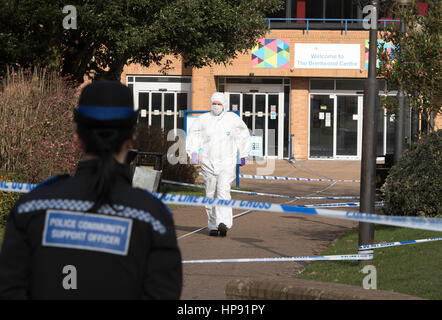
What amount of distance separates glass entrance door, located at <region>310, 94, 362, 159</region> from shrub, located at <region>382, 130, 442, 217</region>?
1939 centimetres

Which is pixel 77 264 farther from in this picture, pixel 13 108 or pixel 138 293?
pixel 13 108

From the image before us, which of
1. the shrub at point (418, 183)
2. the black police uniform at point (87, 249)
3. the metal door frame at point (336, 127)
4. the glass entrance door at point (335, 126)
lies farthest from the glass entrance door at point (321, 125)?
the black police uniform at point (87, 249)

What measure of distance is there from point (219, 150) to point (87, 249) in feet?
25.6

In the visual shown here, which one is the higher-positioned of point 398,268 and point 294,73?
point 294,73

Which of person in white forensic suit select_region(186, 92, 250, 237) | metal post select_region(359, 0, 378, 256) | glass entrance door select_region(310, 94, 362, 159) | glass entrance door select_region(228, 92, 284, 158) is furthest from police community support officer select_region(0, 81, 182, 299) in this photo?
glass entrance door select_region(310, 94, 362, 159)

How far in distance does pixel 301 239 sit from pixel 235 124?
1833mm

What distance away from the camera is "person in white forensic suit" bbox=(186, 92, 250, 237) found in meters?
10.1

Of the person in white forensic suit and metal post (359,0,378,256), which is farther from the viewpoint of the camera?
the person in white forensic suit

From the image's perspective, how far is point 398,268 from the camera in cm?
750

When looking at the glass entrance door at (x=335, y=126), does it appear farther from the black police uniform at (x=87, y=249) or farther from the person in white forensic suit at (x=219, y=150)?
the black police uniform at (x=87, y=249)

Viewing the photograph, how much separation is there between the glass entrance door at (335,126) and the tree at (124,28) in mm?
14317

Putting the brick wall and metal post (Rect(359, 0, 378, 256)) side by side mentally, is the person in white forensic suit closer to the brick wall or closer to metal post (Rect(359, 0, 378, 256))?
metal post (Rect(359, 0, 378, 256))

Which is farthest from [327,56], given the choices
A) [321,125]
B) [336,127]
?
[336,127]

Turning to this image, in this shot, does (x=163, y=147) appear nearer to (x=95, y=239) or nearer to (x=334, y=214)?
(x=334, y=214)
